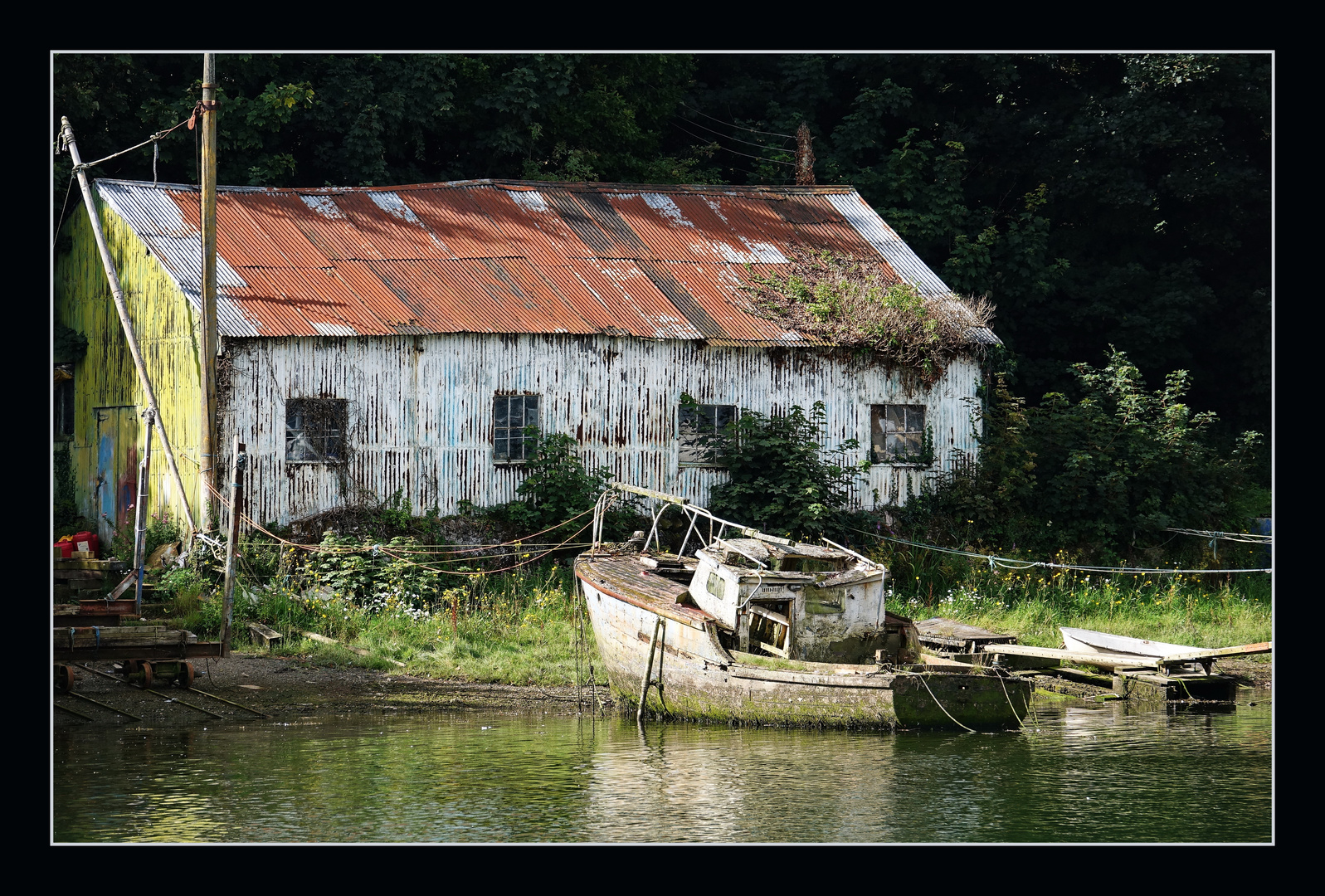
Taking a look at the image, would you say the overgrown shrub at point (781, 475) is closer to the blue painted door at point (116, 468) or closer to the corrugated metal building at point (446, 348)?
the corrugated metal building at point (446, 348)

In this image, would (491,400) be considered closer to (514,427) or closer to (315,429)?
(514,427)

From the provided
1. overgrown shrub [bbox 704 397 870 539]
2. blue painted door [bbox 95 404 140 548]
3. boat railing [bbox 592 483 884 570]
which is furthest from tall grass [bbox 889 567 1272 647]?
blue painted door [bbox 95 404 140 548]

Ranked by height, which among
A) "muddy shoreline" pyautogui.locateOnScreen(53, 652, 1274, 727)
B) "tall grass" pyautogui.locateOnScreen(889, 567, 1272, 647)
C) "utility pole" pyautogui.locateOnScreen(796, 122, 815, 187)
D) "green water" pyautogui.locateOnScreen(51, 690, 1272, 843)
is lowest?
"green water" pyautogui.locateOnScreen(51, 690, 1272, 843)

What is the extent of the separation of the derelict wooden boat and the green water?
1.12 feet

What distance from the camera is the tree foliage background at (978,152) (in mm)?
35250

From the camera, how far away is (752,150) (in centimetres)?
4022

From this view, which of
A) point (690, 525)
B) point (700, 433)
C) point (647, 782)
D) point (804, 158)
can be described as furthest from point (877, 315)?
point (647, 782)

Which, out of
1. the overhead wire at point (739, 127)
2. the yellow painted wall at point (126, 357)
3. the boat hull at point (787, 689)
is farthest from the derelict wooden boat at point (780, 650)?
the overhead wire at point (739, 127)

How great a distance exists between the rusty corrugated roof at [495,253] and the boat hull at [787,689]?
8651mm

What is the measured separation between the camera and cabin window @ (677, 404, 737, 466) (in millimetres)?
28016

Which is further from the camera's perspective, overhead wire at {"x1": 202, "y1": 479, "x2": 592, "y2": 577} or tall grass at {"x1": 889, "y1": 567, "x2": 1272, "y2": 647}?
tall grass at {"x1": 889, "y1": 567, "x2": 1272, "y2": 647}

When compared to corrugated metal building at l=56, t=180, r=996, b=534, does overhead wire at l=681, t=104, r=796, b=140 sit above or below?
above

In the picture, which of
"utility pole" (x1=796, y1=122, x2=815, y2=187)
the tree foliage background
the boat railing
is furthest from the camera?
"utility pole" (x1=796, y1=122, x2=815, y2=187)

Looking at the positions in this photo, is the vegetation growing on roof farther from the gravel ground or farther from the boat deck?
the gravel ground
